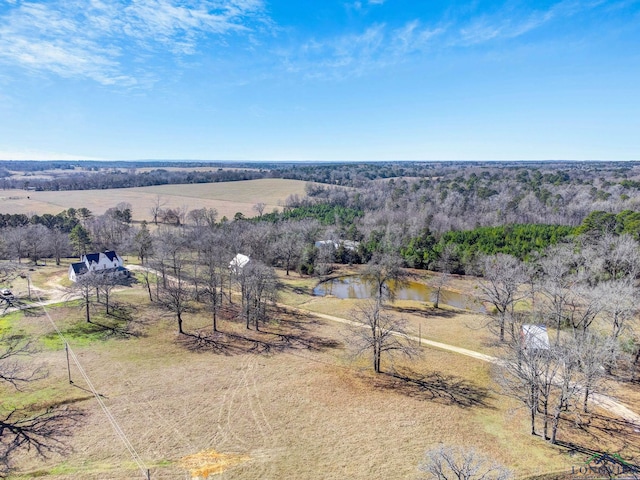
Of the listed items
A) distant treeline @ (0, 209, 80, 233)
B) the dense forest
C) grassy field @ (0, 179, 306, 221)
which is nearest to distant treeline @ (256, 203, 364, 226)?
the dense forest

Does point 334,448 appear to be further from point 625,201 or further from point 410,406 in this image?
point 625,201

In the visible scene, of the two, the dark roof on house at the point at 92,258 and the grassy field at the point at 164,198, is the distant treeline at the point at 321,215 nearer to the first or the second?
the grassy field at the point at 164,198

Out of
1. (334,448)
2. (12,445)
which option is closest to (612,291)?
(334,448)

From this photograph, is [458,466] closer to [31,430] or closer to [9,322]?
[31,430]

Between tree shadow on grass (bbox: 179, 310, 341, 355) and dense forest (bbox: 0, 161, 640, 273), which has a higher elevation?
dense forest (bbox: 0, 161, 640, 273)

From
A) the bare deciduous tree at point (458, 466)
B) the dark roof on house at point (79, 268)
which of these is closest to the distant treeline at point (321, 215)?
the dark roof on house at point (79, 268)

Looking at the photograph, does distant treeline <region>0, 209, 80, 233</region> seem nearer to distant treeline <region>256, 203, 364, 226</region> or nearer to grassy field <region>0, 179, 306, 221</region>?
grassy field <region>0, 179, 306, 221</region>
